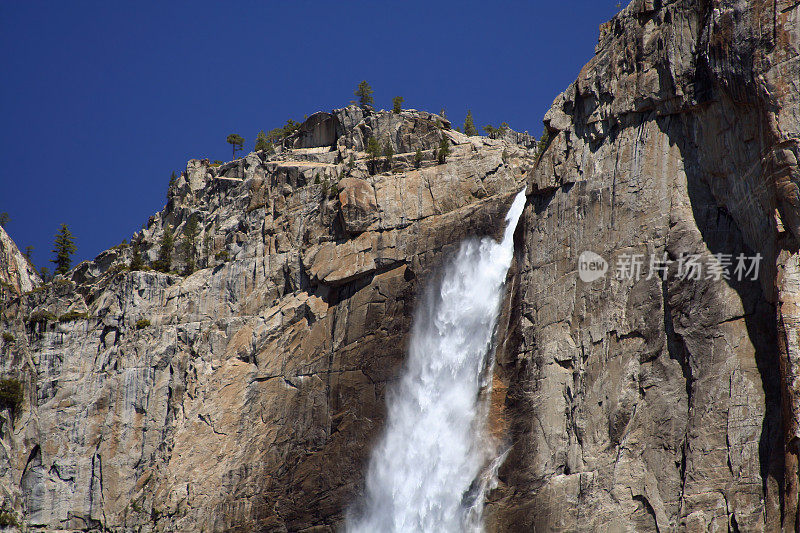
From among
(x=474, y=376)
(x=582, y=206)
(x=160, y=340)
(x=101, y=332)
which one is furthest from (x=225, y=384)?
(x=582, y=206)

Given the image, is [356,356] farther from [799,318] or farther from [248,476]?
[799,318]

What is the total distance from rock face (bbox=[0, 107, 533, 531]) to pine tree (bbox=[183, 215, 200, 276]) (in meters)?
0.64

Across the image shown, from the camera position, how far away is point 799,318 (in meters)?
49.6

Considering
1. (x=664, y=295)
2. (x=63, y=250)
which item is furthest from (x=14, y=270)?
(x=664, y=295)

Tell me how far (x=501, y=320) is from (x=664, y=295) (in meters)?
13.8

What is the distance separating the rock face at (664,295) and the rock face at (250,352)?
1120cm

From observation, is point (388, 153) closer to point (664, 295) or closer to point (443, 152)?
point (443, 152)

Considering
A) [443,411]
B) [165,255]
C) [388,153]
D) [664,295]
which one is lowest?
[443,411]

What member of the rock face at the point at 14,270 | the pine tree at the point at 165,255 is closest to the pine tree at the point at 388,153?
the pine tree at the point at 165,255

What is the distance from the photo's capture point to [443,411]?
7162cm

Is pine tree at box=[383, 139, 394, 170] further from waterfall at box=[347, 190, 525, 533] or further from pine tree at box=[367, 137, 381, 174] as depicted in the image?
waterfall at box=[347, 190, 525, 533]

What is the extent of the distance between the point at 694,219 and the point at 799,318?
1140 cm

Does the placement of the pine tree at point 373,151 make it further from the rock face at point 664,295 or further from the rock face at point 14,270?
the rock face at point 14,270

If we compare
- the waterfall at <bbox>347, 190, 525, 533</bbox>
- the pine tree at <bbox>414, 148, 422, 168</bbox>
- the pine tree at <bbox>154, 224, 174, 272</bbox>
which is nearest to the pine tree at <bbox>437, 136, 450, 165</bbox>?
the pine tree at <bbox>414, 148, 422, 168</bbox>
